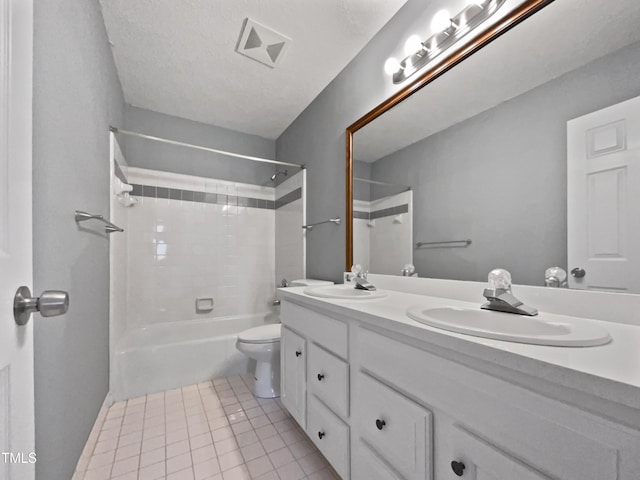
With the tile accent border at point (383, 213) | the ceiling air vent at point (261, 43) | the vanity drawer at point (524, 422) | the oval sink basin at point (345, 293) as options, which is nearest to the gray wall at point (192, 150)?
the ceiling air vent at point (261, 43)

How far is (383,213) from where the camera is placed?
1.60 metres

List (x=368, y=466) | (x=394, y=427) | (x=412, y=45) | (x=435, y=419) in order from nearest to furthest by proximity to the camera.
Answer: (x=435, y=419) < (x=394, y=427) < (x=368, y=466) < (x=412, y=45)

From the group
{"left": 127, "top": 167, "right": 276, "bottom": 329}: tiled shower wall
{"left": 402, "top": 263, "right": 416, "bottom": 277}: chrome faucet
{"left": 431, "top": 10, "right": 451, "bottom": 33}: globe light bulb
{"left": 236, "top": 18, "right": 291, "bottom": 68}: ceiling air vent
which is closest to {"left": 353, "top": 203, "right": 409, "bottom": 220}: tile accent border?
{"left": 402, "top": 263, "right": 416, "bottom": 277}: chrome faucet

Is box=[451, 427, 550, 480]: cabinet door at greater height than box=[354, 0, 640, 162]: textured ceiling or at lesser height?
lesser

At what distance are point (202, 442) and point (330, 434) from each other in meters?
0.79

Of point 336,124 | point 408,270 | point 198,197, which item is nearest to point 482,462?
point 408,270

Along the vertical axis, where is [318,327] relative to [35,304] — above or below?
below

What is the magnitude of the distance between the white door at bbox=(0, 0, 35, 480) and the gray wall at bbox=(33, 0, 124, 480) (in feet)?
1.42

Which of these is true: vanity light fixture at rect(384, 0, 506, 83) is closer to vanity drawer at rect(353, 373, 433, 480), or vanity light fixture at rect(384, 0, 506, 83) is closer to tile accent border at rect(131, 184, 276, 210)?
vanity drawer at rect(353, 373, 433, 480)

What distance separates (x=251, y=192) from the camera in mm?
2967

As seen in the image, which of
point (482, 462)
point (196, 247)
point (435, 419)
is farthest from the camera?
point (196, 247)

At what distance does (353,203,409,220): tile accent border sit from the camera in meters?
1.46

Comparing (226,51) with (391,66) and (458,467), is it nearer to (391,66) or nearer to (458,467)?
(391,66)

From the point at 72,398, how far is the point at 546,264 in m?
1.86
